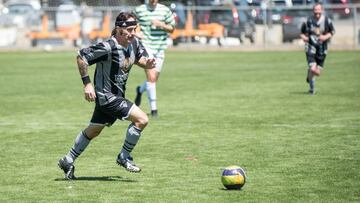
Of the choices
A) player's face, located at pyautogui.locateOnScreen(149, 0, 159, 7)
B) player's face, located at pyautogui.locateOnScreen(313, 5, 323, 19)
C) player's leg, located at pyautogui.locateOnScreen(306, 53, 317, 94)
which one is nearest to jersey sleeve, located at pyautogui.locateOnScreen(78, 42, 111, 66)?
player's face, located at pyautogui.locateOnScreen(149, 0, 159, 7)

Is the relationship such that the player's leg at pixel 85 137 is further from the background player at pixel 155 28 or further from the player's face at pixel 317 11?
the player's face at pixel 317 11

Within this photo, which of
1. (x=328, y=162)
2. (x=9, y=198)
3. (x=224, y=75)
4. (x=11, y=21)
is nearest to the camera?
(x=9, y=198)

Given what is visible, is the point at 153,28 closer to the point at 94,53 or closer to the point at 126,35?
the point at 126,35

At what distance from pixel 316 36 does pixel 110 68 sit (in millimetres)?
12546

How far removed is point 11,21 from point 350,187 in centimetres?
3735

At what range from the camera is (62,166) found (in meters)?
10.4

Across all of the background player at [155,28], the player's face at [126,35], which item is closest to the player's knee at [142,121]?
the player's face at [126,35]

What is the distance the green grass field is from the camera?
31.6 feet

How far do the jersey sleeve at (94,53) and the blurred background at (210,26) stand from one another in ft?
99.5

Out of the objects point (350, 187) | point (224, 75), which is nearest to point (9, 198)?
point (350, 187)

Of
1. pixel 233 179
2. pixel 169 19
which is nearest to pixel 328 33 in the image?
pixel 169 19

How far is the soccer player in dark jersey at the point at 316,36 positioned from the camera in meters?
22.0

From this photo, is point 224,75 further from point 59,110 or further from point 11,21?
point 11,21

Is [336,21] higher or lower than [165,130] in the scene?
lower
